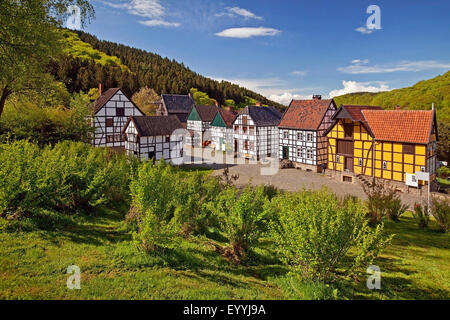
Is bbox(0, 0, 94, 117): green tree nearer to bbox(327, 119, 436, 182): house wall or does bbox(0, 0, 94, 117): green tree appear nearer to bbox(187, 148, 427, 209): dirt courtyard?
bbox(187, 148, 427, 209): dirt courtyard

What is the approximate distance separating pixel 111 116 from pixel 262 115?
1942 cm

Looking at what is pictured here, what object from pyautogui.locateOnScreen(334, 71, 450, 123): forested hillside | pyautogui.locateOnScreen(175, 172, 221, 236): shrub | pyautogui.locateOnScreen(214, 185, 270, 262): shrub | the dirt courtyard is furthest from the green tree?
pyautogui.locateOnScreen(334, 71, 450, 123): forested hillside

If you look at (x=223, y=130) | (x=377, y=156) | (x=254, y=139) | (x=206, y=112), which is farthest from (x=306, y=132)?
(x=206, y=112)

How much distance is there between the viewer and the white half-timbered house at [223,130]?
44219 millimetres

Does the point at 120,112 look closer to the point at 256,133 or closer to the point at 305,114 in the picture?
the point at 256,133

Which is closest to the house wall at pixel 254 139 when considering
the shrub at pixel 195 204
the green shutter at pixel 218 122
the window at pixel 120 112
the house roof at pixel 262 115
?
the house roof at pixel 262 115

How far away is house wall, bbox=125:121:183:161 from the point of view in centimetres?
3005

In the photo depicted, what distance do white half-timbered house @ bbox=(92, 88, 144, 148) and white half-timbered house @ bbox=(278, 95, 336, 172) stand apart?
20.1 meters

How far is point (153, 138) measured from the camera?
1218 inches

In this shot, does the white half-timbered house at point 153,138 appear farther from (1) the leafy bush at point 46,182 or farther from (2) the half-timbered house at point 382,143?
(2) the half-timbered house at point 382,143

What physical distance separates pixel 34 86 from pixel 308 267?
19.0m
